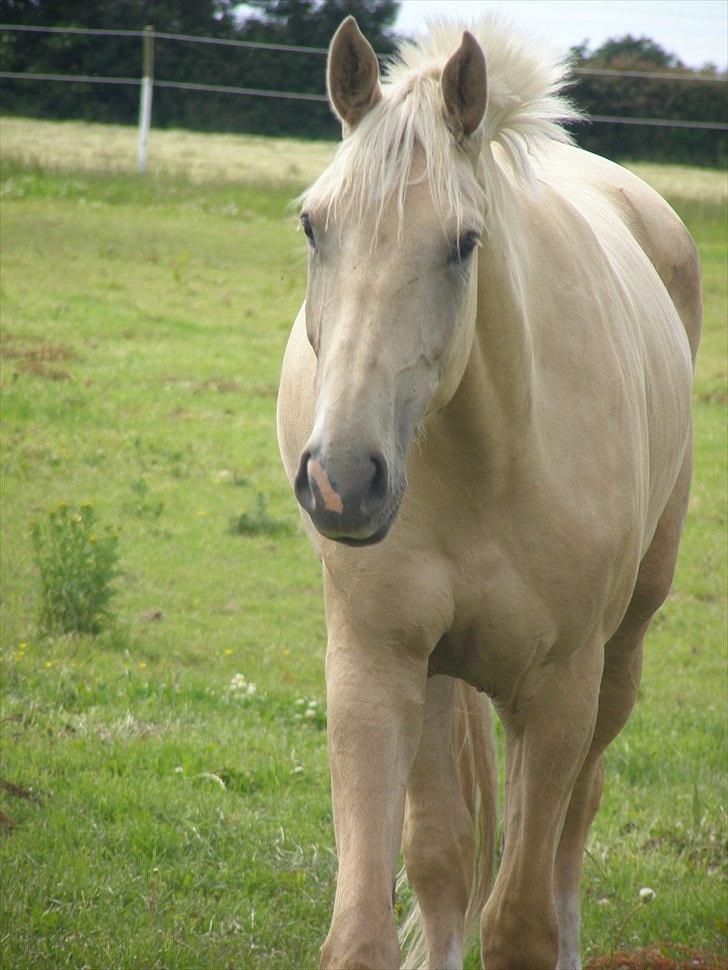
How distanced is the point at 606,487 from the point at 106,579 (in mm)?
3671

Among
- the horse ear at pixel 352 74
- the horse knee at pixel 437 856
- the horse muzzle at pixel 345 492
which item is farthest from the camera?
the horse knee at pixel 437 856

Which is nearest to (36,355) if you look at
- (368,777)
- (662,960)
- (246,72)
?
(662,960)

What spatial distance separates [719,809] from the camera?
4.75m

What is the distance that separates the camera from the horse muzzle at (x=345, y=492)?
2.05 m

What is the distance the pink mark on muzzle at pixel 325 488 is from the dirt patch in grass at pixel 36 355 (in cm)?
827

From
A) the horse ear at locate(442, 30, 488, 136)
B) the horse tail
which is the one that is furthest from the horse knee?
the horse ear at locate(442, 30, 488, 136)

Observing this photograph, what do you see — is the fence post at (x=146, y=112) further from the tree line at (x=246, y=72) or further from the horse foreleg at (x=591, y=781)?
the horse foreleg at (x=591, y=781)

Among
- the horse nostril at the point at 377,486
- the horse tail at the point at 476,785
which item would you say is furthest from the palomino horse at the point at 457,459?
the horse tail at the point at 476,785

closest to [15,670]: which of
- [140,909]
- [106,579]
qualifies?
[106,579]

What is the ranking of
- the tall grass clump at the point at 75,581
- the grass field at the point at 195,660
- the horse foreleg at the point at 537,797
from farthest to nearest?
the tall grass clump at the point at 75,581
the grass field at the point at 195,660
the horse foreleg at the point at 537,797

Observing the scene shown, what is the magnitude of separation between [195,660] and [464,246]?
419 centimetres

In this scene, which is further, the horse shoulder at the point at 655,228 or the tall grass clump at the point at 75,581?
the tall grass clump at the point at 75,581

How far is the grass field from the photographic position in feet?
12.6

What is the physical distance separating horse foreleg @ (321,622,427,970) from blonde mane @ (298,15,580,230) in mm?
985
